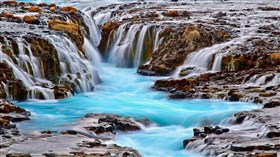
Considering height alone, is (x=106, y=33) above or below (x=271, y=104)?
above

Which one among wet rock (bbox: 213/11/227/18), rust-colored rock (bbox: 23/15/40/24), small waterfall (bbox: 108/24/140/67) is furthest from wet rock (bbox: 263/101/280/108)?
wet rock (bbox: 213/11/227/18)

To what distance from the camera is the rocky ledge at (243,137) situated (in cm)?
1160

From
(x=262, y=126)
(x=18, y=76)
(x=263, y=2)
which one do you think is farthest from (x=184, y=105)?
(x=263, y=2)

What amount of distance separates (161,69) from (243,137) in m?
10.6

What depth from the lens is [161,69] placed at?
914 inches

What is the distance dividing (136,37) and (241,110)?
11138mm

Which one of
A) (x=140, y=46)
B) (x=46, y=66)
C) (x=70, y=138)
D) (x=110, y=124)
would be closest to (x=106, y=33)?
(x=140, y=46)

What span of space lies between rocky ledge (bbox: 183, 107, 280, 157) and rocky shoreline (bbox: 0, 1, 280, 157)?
2cm

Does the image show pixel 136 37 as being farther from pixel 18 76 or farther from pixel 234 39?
pixel 18 76

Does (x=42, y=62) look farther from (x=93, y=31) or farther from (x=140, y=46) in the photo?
(x=93, y=31)

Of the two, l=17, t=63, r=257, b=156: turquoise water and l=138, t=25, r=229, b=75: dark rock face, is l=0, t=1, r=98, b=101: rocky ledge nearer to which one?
l=17, t=63, r=257, b=156: turquoise water

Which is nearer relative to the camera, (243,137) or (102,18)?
(243,137)

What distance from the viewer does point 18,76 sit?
1859 centimetres

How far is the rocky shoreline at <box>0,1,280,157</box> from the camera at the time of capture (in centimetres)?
1264
